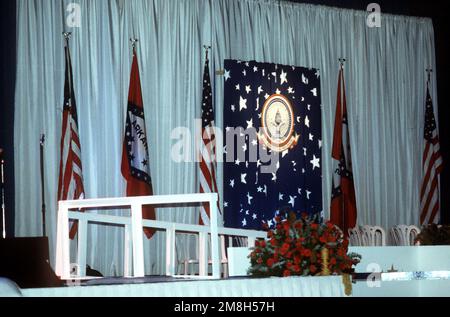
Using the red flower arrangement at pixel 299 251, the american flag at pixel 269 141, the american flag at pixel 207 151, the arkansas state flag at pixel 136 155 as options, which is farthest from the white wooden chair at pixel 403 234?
the red flower arrangement at pixel 299 251

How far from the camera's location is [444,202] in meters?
13.3

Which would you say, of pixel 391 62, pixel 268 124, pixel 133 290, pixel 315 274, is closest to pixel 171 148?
pixel 268 124

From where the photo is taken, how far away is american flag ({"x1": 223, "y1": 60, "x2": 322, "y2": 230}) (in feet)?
37.6

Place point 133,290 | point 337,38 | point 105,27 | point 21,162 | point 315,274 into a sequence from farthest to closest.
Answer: point 337,38 → point 105,27 → point 21,162 → point 315,274 → point 133,290

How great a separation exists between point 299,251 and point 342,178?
7.27m

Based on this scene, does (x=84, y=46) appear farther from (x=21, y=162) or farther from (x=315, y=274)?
(x=315, y=274)

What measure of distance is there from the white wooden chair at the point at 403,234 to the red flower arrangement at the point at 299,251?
5754 millimetres

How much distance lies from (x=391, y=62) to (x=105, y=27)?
15.8 ft

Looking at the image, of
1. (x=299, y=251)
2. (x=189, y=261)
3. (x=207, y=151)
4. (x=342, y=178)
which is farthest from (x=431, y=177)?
(x=299, y=251)

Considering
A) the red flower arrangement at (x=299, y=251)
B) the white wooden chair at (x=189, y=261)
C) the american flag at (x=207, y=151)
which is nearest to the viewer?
the red flower arrangement at (x=299, y=251)

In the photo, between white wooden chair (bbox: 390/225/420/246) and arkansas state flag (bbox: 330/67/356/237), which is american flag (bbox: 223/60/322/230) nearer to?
arkansas state flag (bbox: 330/67/356/237)

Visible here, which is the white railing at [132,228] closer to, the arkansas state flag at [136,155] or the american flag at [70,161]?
the american flag at [70,161]

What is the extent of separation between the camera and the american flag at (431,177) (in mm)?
12898

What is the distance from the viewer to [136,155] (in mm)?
10531
